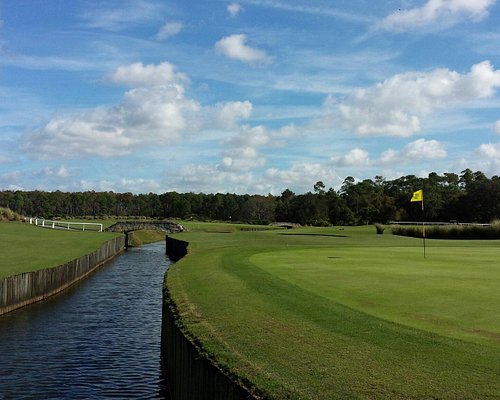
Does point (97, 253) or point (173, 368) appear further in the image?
point (97, 253)

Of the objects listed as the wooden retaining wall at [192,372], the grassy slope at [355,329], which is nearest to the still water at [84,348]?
the wooden retaining wall at [192,372]

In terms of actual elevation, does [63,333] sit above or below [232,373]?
below

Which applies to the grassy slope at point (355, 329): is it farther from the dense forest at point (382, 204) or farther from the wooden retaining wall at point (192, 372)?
the dense forest at point (382, 204)

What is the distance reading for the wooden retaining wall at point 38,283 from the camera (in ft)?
77.7

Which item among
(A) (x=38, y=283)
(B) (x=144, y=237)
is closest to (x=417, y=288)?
(A) (x=38, y=283)

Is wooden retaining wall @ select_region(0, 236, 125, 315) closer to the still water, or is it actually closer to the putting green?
the still water

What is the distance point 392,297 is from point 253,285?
18.4 ft

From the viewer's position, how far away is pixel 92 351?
19.2 meters

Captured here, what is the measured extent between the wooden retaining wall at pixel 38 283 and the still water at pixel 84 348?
0.45m

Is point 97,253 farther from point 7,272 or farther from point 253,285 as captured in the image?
point 253,285

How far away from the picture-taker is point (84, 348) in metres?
19.5

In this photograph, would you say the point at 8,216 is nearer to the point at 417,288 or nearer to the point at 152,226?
the point at 152,226

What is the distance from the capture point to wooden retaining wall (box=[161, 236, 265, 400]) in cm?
891

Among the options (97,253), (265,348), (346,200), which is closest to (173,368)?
(265,348)
